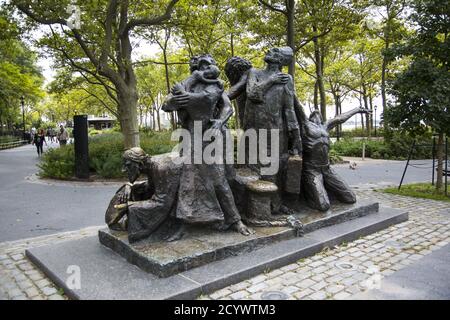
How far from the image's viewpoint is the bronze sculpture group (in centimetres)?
454

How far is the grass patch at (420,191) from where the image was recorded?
9102 mm

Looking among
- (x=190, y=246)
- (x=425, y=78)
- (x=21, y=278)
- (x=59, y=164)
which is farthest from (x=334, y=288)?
(x=59, y=164)

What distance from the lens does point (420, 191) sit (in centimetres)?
992

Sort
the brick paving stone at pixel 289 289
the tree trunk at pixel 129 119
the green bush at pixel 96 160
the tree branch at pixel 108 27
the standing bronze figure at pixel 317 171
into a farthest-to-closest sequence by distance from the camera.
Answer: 1. the tree trunk at pixel 129 119
2. the green bush at pixel 96 160
3. the tree branch at pixel 108 27
4. the standing bronze figure at pixel 317 171
5. the brick paving stone at pixel 289 289

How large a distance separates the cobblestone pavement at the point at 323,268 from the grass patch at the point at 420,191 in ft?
9.85

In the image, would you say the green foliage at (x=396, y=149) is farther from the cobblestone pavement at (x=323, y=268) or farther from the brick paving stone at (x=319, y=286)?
the brick paving stone at (x=319, y=286)

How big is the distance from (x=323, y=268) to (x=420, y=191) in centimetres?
675

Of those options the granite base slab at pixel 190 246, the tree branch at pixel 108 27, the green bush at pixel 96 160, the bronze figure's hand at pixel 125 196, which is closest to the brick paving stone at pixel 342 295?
the granite base slab at pixel 190 246

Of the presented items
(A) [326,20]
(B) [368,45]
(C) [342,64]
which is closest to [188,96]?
(A) [326,20]

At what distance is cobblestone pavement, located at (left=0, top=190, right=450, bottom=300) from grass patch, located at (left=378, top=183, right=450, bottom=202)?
3001 millimetres

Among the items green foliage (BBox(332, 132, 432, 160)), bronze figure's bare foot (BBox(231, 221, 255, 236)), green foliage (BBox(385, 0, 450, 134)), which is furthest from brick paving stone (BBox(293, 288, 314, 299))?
green foliage (BBox(332, 132, 432, 160))

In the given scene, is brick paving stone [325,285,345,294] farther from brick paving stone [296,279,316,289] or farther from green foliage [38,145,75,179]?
green foliage [38,145,75,179]

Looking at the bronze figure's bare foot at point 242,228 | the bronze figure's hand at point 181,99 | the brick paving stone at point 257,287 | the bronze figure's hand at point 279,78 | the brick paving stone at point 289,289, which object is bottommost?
the brick paving stone at point 289,289

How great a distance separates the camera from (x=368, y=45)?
88.7 feet
